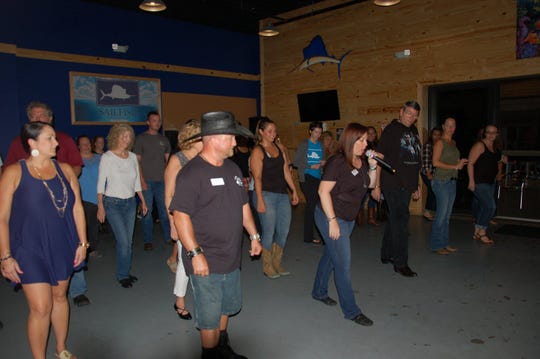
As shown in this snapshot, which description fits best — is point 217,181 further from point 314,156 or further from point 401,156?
point 314,156

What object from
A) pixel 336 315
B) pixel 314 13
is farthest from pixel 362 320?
pixel 314 13

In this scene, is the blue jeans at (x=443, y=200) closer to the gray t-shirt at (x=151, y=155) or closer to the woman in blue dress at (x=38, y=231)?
the gray t-shirt at (x=151, y=155)

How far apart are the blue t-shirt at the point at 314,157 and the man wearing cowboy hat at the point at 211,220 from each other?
11.6 feet

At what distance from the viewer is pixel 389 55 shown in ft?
27.5

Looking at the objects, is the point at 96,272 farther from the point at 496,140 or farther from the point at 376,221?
the point at 496,140

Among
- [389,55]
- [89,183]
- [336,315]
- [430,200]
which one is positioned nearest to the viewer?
[336,315]

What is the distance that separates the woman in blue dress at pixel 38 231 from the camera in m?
2.32

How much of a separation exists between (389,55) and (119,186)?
6407mm

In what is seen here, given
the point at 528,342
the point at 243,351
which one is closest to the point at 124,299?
the point at 243,351

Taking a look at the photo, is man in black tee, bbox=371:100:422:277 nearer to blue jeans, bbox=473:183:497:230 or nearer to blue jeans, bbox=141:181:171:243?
blue jeans, bbox=473:183:497:230

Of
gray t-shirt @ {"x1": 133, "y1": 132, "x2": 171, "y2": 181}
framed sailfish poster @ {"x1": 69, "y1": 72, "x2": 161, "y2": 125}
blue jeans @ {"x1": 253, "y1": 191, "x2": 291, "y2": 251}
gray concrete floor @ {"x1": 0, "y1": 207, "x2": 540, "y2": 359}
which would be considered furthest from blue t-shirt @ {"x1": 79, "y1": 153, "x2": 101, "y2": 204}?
framed sailfish poster @ {"x1": 69, "y1": 72, "x2": 161, "y2": 125}

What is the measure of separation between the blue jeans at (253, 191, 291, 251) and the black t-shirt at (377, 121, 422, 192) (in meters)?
1.13

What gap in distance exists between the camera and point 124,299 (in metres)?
3.93

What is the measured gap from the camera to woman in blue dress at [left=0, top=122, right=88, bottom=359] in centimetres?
232
